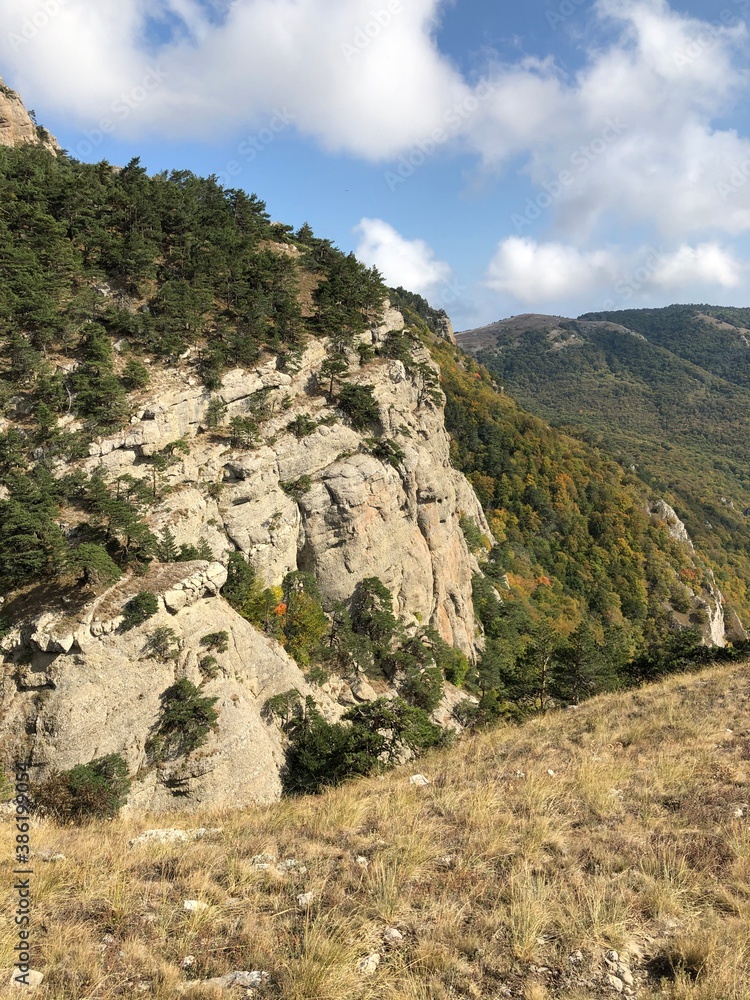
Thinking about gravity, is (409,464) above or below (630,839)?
above

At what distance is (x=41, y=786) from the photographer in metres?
14.3

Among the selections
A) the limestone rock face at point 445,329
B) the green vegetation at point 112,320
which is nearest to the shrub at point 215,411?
the green vegetation at point 112,320

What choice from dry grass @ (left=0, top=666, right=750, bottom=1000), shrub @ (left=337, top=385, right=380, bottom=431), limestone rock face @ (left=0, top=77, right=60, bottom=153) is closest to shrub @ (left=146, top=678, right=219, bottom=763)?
dry grass @ (left=0, top=666, right=750, bottom=1000)

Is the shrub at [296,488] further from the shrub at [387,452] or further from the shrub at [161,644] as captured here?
the shrub at [161,644]

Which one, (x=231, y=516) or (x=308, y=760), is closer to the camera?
(x=308, y=760)

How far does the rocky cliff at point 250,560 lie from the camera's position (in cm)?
1625

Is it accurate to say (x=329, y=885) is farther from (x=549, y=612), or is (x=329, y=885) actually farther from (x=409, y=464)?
(x=549, y=612)

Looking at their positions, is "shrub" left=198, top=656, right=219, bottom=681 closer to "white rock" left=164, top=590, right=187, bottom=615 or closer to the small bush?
the small bush

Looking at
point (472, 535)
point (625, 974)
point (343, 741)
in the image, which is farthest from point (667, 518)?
point (625, 974)

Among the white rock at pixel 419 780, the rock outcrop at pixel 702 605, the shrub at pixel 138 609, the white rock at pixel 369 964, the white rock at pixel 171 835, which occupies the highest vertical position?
the shrub at pixel 138 609

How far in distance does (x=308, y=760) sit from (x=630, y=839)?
1460 centimetres

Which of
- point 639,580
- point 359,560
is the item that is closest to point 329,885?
point 359,560

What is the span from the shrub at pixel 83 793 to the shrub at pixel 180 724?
1563 mm

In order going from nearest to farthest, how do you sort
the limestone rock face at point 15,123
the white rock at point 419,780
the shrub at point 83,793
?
the white rock at point 419,780 → the shrub at point 83,793 → the limestone rock face at point 15,123
